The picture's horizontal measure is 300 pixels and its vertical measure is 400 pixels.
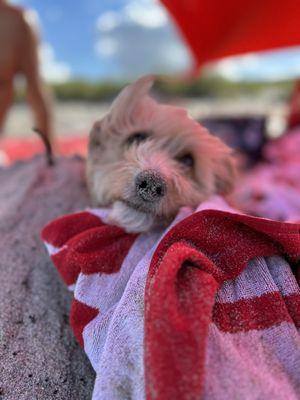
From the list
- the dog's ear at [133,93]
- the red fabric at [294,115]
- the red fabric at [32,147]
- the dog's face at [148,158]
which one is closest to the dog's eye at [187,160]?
the dog's face at [148,158]

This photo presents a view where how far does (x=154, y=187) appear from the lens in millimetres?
722

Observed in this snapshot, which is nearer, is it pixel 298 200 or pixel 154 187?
pixel 154 187

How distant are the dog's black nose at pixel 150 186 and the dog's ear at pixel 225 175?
283mm

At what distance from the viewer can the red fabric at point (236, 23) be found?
1775mm

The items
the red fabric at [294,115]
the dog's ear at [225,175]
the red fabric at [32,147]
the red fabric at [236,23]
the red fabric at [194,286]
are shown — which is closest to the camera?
the red fabric at [194,286]

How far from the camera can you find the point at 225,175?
1.01 m

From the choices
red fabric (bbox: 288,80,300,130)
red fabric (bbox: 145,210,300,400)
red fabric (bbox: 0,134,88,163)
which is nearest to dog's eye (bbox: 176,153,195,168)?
red fabric (bbox: 145,210,300,400)

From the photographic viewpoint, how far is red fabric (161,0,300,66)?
69.9 inches

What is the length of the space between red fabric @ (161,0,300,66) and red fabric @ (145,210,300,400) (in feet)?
4.34

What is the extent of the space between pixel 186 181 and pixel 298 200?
0.47 metres

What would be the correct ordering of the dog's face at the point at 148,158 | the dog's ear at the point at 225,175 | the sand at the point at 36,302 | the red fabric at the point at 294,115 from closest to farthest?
1. the sand at the point at 36,302
2. the dog's face at the point at 148,158
3. the dog's ear at the point at 225,175
4. the red fabric at the point at 294,115

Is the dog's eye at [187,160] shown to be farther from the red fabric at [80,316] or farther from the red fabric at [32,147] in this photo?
the red fabric at [32,147]

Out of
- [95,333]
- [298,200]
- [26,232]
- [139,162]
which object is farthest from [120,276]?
[298,200]

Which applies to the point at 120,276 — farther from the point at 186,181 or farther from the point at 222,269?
the point at 186,181
